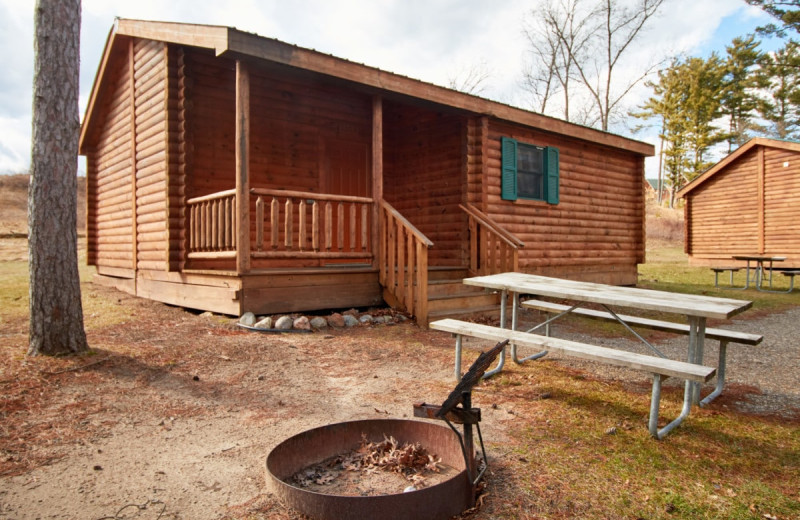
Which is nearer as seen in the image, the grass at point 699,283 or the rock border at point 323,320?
the rock border at point 323,320

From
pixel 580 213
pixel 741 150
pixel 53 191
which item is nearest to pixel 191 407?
pixel 53 191

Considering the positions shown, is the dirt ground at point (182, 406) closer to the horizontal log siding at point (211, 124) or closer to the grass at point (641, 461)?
the grass at point (641, 461)

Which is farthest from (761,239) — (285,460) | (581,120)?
(285,460)

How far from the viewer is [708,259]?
20641 millimetres

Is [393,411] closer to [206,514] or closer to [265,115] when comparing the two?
[206,514]

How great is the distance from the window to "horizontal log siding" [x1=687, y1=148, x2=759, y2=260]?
1268 cm

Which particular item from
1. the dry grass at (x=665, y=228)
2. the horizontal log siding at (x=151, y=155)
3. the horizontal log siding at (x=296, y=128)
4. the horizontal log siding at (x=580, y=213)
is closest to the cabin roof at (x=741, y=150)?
the horizontal log siding at (x=580, y=213)

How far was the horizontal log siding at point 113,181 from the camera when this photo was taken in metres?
9.63

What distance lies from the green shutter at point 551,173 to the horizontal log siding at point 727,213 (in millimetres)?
12560

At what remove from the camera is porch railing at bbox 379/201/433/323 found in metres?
6.73

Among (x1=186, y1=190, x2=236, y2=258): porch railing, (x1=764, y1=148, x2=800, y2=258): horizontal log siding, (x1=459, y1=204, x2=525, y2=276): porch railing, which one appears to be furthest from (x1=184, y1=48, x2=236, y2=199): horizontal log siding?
(x1=764, y1=148, x2=800, y2=258): horizontal log siding

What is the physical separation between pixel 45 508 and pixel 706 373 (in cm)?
344

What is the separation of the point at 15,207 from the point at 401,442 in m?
36.5

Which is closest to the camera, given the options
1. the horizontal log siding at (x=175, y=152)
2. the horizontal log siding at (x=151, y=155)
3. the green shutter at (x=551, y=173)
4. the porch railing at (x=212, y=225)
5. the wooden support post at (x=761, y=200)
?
the porch railing at (x=212, y=225)
